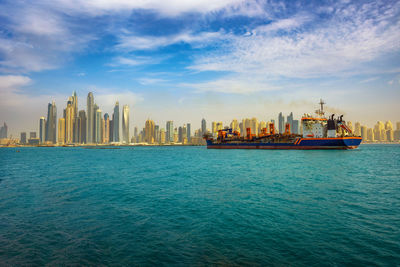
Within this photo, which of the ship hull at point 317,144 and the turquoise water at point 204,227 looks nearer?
the turquoise water at point 204,227

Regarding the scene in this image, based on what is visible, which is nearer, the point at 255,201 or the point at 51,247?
the point at 51,247

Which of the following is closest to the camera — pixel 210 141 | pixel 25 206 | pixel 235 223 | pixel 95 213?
pixel 235 223

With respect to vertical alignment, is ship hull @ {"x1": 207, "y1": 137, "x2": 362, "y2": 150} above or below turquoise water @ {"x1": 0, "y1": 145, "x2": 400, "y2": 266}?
above

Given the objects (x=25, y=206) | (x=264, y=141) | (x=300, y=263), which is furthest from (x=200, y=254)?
(x=264, y=141)

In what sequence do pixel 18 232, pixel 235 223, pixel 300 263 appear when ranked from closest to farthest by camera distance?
pixel 300 263 < pixel 18 232 < pixel 235 223

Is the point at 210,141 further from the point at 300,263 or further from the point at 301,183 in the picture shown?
the point at 300,263

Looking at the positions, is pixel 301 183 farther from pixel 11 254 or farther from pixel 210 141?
pixel 210 141

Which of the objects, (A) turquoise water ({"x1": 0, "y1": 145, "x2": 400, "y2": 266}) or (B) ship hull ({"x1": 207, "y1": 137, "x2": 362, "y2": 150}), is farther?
(B) ship hull ({"x1": 207, "y1": 137, "x2": 362, "y2": 150})

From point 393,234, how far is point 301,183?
13661 millimetres

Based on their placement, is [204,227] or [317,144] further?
[317,144]

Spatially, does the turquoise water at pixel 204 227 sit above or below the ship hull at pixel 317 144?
below

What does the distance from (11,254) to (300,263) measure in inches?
436

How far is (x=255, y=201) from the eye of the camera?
17.0 metres

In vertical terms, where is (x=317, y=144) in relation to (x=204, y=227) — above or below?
above
